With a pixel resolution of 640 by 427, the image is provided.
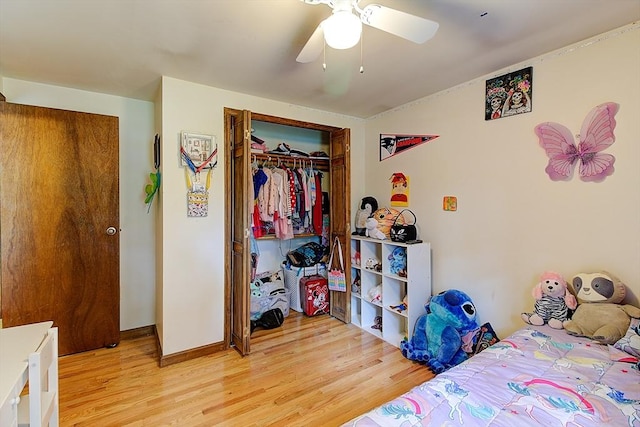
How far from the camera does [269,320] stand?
3.10 meters

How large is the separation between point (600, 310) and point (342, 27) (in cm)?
204

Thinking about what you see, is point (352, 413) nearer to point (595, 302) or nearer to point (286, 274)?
point (595, 302)

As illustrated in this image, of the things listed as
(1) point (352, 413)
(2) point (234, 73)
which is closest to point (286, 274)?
(1) point (352, 413)

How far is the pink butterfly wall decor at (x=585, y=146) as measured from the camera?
1.80m

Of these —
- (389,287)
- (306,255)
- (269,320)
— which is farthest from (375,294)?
(269,320)

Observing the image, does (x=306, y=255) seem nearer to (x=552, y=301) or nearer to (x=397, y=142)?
(x=397, y=142)

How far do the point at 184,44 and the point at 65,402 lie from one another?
2411mm

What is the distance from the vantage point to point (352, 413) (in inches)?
72.8

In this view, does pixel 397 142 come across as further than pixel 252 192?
Yes

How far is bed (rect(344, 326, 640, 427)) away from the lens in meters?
1.05

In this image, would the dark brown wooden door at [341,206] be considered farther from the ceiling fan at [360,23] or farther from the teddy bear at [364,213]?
the ceiling fan at [360,23]

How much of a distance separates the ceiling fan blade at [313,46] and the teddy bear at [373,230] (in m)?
1.76

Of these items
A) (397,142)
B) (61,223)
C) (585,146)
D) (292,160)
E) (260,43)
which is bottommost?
(61,223)

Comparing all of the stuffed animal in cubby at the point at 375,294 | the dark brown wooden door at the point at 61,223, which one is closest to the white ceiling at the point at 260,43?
the dark brown wooden door at the point at 61,223
